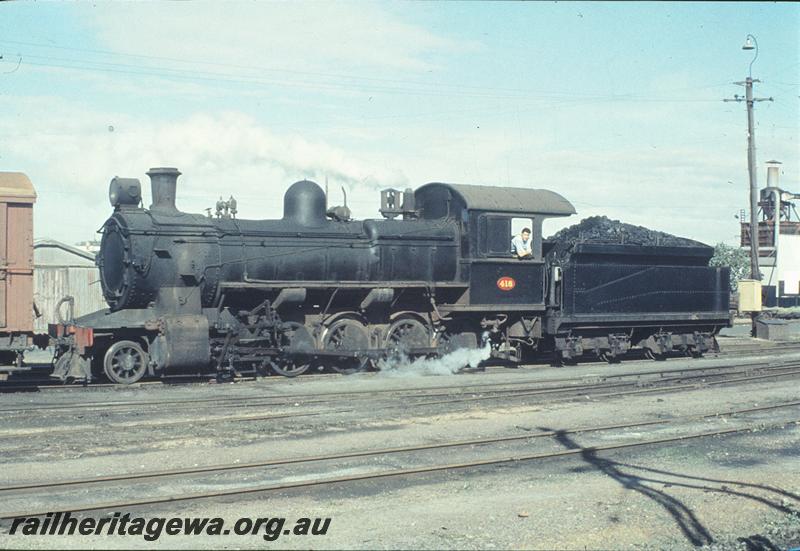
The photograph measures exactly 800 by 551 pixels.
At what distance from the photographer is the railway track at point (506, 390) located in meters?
12.9

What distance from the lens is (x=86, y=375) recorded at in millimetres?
15023

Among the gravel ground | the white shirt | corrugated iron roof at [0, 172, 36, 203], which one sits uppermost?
corrugated iron roof at [0, 172, 36, 203]

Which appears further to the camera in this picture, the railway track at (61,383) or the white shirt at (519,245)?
the white shirt at (519,245)

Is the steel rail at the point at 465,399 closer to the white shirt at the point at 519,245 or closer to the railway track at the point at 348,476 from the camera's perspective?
the railway track at the point at 348,476

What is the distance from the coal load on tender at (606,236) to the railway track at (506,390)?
10.8ft

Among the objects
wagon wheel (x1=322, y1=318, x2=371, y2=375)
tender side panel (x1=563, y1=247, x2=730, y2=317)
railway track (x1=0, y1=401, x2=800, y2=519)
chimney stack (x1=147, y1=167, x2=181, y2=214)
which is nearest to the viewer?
railway track (x1=0, y1=401, x2=800, y2=519)

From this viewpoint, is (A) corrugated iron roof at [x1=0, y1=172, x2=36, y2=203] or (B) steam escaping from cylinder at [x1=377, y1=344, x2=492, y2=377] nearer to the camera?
(A) corrugated iron roof at [x1=0, y1=172, x2=36, y2=203]

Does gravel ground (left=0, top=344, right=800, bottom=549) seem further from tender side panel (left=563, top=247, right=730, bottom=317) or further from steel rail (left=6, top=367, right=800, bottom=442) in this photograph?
tender side panel (left=563, top=247, right=730, bottom=317)

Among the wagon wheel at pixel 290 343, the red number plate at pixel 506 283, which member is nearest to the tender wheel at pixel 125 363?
the wagon wheel at pixel 290 343

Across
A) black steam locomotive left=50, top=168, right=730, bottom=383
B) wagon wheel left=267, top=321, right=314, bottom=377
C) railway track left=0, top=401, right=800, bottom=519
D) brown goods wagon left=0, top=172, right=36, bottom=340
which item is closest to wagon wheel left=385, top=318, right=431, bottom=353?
black steam locomotive left=50, top=168, right=730, bottom=383

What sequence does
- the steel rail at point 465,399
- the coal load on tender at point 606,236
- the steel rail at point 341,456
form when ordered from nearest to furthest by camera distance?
1. the steel rail at point 341,456
2. the steel rail at point 465,399
3. the coal load on tender at point 606,236

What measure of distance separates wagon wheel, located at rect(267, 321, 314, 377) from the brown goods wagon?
15.0 ft

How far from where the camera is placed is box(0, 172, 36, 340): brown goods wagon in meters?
13.9

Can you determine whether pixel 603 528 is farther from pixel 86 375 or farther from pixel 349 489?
pixel 86 375
